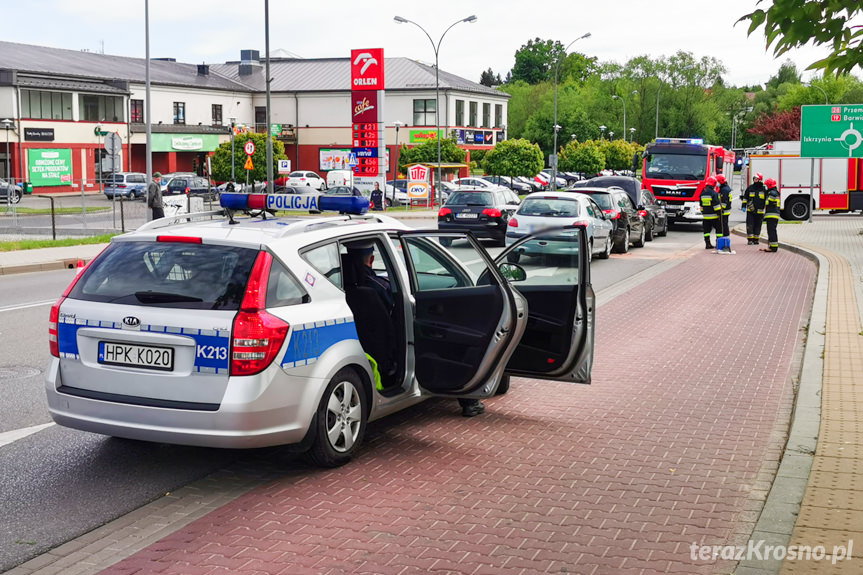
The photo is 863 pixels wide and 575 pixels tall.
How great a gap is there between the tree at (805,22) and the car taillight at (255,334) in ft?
→ 9.79

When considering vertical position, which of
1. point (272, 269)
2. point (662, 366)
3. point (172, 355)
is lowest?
point (662, 366)

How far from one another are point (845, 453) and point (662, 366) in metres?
3.43

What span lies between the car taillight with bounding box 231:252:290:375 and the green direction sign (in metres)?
28.9

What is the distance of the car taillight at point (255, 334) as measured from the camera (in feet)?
18.1

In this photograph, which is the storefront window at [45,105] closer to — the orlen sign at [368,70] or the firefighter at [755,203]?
the orlen sign at [368,70]

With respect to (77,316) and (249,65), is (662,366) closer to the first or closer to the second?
(77,316)

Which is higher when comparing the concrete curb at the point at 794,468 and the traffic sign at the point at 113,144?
the traffic sign at the point at 113,144

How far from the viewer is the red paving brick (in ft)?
15.6

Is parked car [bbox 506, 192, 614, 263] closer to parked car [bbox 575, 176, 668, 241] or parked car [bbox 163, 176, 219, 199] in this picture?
parked car [bbox 575, 176, 668, 241]

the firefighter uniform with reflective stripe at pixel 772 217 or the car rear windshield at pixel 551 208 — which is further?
the firefighter uniform with reflective stripe at pixel 772 217

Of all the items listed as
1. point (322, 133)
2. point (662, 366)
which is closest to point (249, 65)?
point (322, 133)

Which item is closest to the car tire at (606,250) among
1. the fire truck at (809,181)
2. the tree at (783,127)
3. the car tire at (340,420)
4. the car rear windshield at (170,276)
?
the car tire at (340,420)

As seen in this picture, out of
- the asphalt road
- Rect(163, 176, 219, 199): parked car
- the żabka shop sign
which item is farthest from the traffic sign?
Rect(163, 176, 219, 199): parked car

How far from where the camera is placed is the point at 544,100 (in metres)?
109
